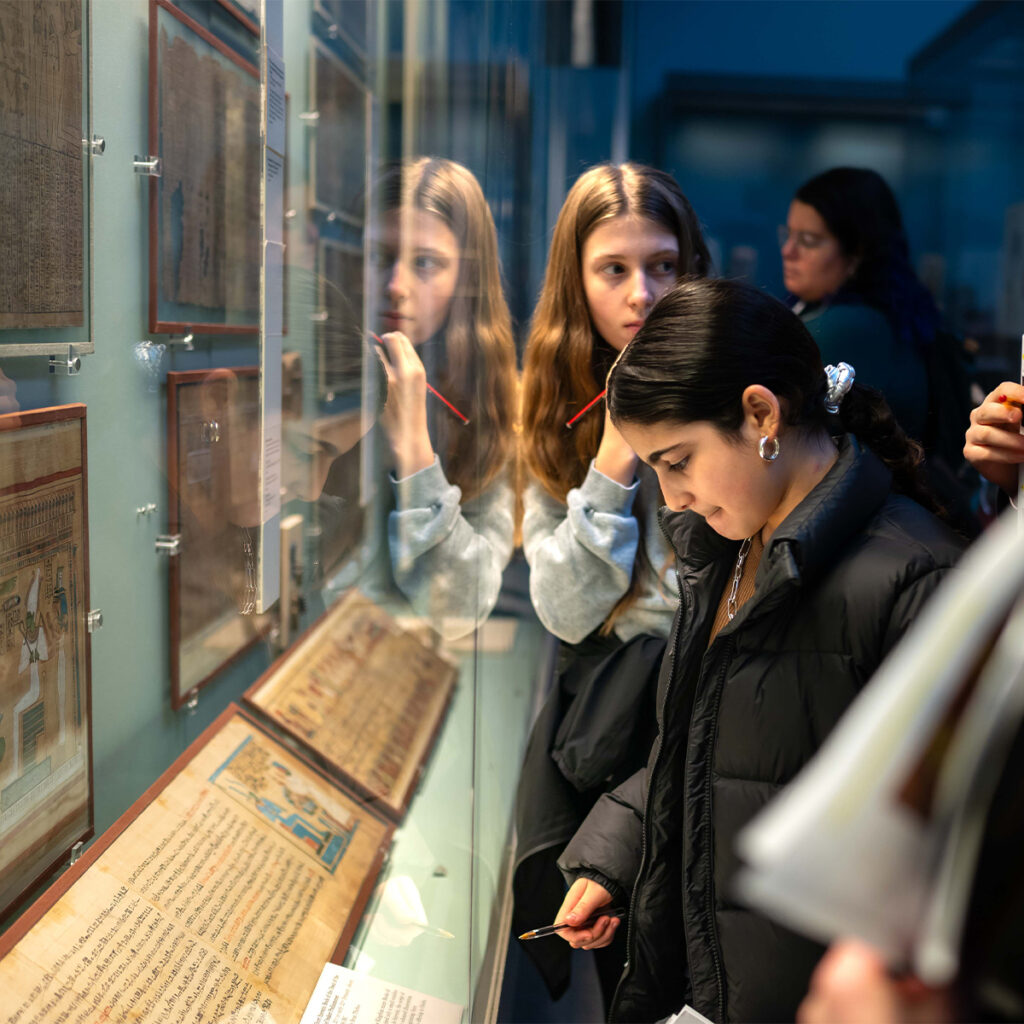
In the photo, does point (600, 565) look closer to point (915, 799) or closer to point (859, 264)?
point (859, 264)

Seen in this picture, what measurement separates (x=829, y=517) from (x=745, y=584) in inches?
10.8

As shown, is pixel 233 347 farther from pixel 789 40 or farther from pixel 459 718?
pixel 789 40

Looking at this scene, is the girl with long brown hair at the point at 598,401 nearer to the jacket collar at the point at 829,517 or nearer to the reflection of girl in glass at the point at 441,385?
the reflection of girl in glass at the point at 441,385

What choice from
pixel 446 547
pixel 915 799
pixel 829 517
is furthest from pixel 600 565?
pixel 915 799

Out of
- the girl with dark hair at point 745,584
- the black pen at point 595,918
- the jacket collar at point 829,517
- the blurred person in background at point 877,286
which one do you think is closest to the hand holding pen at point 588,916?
the black pen at point 595,918

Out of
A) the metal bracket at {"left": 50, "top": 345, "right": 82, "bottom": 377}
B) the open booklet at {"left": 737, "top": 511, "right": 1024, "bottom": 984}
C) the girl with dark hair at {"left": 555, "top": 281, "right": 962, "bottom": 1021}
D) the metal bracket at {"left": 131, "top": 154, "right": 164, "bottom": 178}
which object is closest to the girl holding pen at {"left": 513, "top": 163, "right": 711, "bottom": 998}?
the girl with dark hair at {"left": 555, "top": 281, "right": 962, "bottom": 1021}

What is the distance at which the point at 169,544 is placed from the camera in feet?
5.21

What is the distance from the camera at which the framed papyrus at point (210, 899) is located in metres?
1.13

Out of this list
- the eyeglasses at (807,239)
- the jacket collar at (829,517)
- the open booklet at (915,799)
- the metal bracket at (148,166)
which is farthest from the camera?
the eyeglasses at (807,239)

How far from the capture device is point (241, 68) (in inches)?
62.7

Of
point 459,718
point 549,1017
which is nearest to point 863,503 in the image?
point 459,718

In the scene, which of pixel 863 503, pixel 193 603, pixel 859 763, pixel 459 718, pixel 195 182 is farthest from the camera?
pixel 459 718

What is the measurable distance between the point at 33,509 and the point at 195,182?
2.09 feet

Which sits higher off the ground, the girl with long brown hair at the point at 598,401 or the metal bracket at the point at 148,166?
the metal bracket at the point at 148,166
